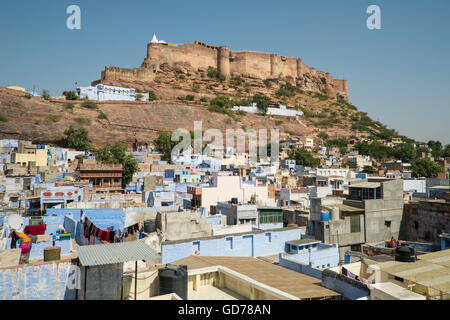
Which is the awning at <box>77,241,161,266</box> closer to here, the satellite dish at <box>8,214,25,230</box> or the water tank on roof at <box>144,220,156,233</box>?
the water tank on roof at <box>144,220,156,233</box>

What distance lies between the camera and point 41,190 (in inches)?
685

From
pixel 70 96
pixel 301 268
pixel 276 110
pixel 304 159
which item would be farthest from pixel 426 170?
pixel 70 96

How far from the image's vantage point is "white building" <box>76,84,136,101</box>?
52188mm

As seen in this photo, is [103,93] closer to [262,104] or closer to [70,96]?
[70,96]

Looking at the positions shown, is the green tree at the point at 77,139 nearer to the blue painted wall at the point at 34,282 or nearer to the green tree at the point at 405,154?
the blue painted wall at the point at 34,282

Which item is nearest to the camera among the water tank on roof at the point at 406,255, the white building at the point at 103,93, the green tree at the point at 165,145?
the water tank on roof at the point at 406,255

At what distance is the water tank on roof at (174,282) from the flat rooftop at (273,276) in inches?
31.6

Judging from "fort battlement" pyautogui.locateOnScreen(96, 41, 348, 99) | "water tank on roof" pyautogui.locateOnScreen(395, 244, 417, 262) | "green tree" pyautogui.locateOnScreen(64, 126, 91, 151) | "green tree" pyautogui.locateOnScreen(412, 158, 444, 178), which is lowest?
"water tank on roof" pyautogui.locateOnScreen(395, 244, 417, 262)

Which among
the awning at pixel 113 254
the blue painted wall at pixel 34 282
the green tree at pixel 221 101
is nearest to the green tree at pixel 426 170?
the green tree at pixel 221 101

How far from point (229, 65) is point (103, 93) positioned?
33.2 m

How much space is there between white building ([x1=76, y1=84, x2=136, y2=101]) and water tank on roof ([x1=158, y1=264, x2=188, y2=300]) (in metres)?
50.4

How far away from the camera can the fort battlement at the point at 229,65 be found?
208 feet

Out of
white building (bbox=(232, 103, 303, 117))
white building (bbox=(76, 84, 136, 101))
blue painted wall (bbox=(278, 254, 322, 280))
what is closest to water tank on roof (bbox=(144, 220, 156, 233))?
blue painted wall (bbox=(278, 254, 322, 280))
